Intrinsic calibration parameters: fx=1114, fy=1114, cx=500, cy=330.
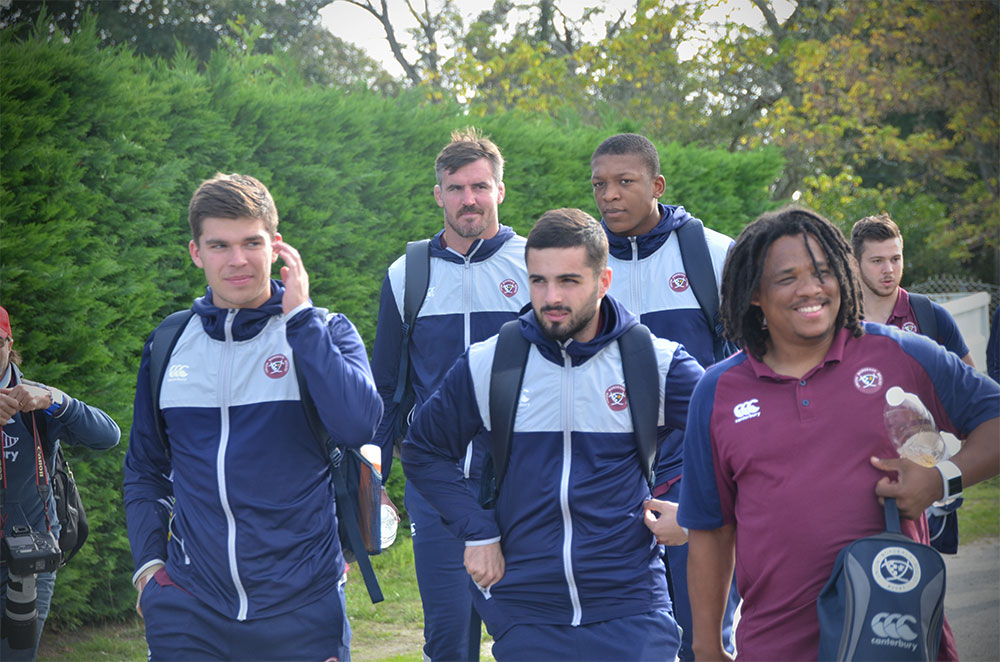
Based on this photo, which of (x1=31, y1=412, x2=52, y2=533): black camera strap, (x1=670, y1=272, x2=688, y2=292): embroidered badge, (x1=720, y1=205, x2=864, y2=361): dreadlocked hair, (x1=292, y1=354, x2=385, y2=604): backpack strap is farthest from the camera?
(x1=670, y1=272, x2=688, y2=292): embroidered badge

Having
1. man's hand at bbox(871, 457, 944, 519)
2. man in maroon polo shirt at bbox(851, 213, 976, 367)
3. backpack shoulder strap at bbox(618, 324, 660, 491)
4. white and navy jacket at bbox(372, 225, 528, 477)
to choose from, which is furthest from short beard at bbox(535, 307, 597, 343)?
man in maroon polo shirt at bbox(851, 213, 976, 367)

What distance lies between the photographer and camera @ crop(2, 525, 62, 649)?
515 cm

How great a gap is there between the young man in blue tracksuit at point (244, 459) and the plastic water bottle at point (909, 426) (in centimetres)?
170

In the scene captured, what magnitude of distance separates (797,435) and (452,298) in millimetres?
2931

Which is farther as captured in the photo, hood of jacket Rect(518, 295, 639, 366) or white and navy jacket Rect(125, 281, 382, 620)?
hood of jacket Rect(518, 295, 639, 366)

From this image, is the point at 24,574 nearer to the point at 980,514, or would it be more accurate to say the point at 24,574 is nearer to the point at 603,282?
the point at 603,282

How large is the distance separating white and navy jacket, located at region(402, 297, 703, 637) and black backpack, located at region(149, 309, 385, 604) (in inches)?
10.9

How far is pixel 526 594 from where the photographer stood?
3.74 m

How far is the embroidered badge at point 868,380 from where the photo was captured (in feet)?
9.97

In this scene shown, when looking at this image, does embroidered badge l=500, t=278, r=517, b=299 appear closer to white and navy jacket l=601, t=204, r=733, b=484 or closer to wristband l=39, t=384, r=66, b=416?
white and navy jacket l=601, t=204, r=733, b=484

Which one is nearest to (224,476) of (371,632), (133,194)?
(133,194)

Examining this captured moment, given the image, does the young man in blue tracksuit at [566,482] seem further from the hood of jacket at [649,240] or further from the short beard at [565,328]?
the hood of jacket at [649,240]

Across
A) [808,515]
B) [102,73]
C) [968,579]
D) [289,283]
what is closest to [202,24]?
[102,73]

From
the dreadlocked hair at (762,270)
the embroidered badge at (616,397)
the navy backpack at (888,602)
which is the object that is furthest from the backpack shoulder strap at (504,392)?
the navy backpack at (888,602)
